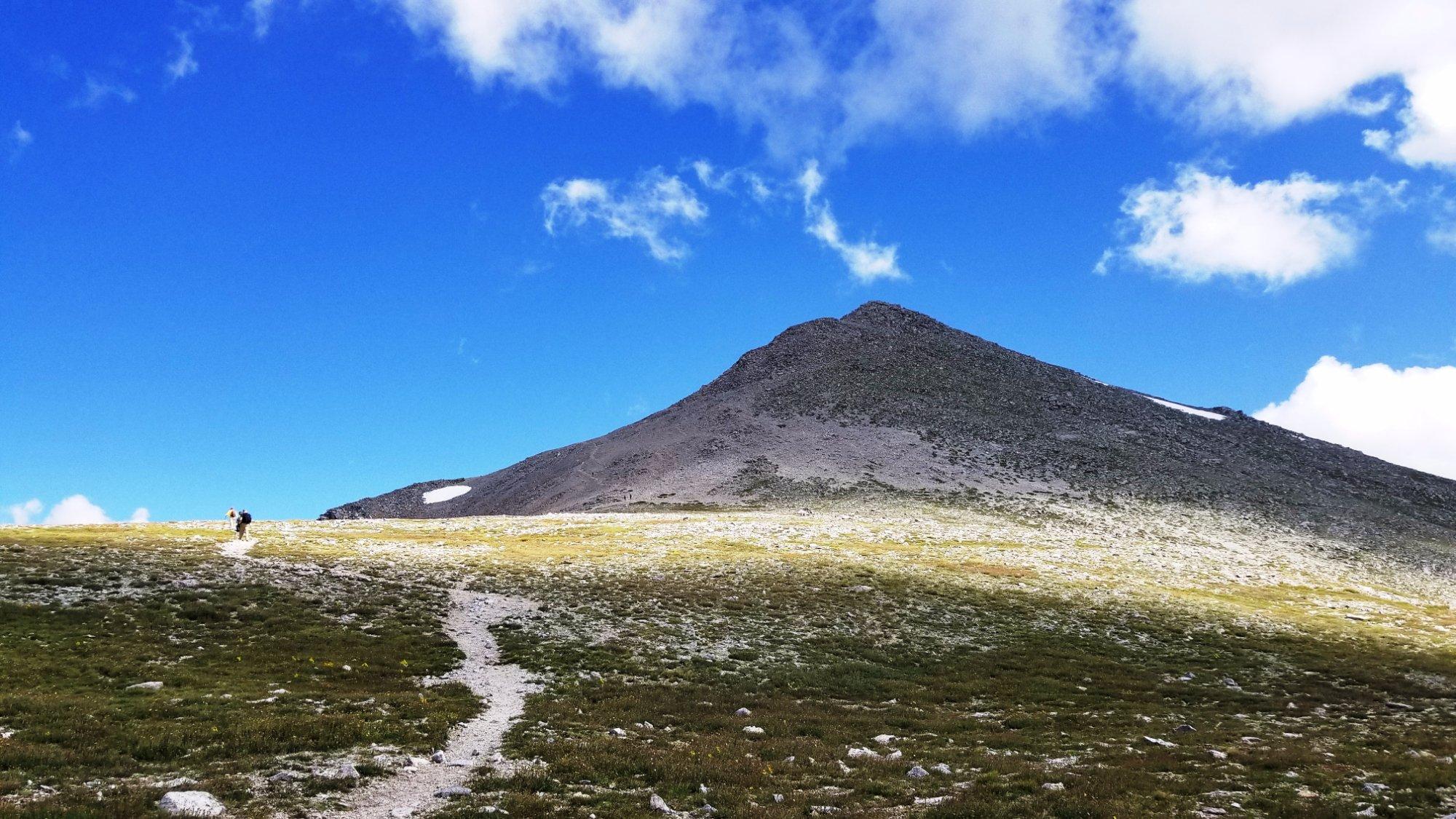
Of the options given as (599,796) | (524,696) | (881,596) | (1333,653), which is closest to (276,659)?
(524,696)

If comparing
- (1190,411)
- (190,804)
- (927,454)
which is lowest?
(190,804)

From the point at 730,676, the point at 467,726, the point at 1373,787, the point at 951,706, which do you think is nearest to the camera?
the point at 1373,787

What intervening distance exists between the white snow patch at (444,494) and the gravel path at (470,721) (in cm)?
11275

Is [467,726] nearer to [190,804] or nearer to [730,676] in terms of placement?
[190,804]

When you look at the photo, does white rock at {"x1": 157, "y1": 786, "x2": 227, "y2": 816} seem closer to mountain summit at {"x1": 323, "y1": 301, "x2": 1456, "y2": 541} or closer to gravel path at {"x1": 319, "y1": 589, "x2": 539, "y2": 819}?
gravel path at {"x1": 319, "y1": 589, "x2": 539, "y2": 819}

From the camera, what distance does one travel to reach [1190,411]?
167000 mm

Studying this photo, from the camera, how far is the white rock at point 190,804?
15.4m

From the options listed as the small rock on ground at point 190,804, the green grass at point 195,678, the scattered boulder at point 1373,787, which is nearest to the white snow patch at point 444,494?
the green grass at point 195,678

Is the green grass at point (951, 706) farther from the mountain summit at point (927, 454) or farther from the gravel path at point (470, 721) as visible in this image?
the mountain summit at point (927, 454)

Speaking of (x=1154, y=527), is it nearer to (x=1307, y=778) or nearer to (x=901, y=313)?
(x=1307, y=778)

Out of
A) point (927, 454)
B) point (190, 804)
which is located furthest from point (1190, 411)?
point (190, 804)

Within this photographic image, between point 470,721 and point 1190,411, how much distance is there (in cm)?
17521

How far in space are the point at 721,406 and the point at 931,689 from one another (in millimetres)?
113399

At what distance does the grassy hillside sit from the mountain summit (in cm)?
4094
